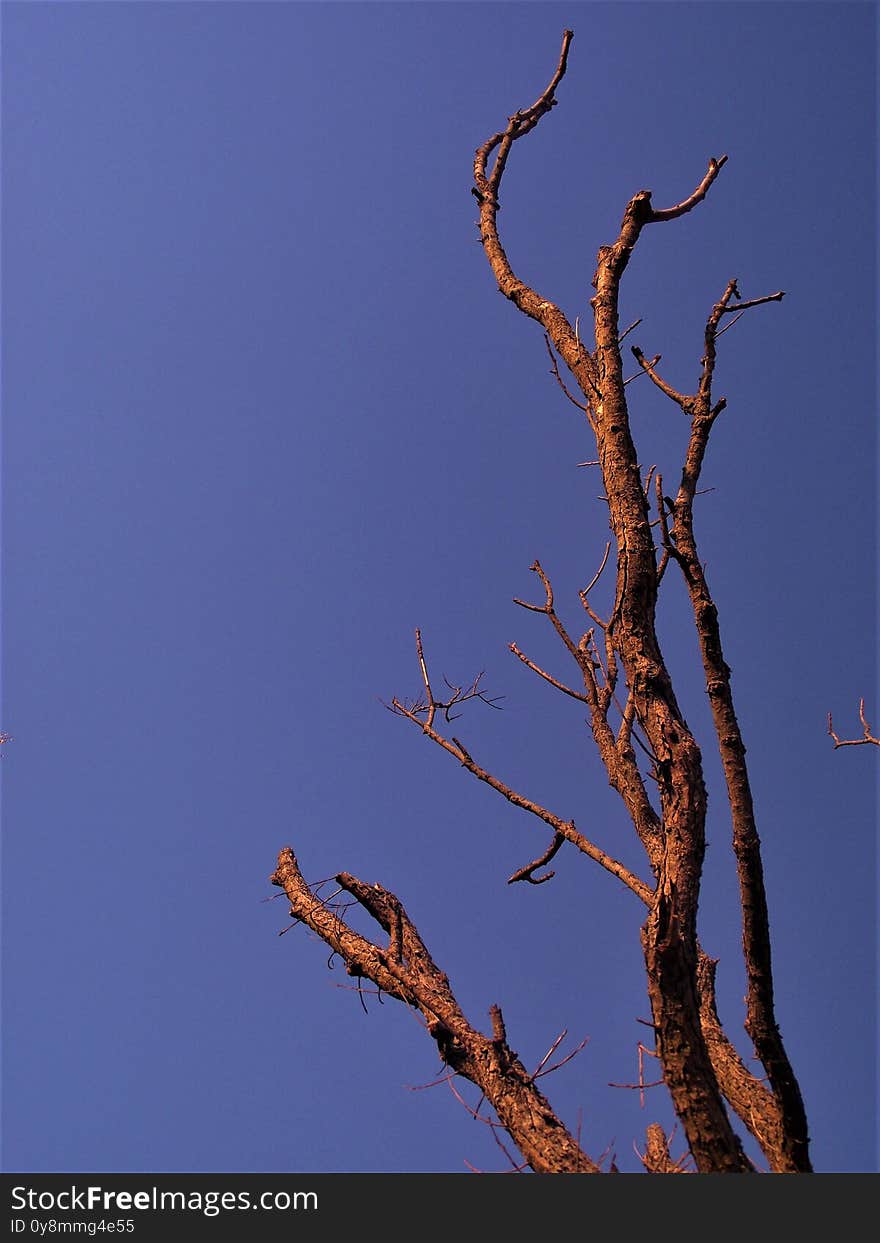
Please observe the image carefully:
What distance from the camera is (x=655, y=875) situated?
10.2 ft

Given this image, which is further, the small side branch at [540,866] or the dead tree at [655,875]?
the small side branch at [540,866]

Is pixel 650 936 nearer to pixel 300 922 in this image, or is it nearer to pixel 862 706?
pixel 300 922

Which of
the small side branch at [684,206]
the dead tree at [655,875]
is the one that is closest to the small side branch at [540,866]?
the dead tree at [655,875]

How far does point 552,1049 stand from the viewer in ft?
12.6

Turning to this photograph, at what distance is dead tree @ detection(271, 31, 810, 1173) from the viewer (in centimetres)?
265

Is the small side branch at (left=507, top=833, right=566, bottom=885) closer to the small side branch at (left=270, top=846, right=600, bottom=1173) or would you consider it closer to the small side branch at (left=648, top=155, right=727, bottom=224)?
the small side branch at (left=270, top=846, right=600, bottom=1173)

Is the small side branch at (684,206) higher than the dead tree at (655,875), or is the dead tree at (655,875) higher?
the small side branch at (684,206)

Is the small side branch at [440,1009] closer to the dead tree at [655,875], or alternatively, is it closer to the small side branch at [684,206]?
the dead tree at [655,875]

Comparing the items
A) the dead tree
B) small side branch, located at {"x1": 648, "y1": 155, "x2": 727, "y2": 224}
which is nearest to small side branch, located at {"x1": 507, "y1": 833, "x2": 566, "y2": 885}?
the dead tree

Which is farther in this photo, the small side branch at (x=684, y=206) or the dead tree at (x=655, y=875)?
the small side branch at (x=684, y=206)

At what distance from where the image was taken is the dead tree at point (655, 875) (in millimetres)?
2654

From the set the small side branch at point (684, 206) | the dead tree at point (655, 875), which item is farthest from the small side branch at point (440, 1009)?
the small side branch at point (684, 206)
